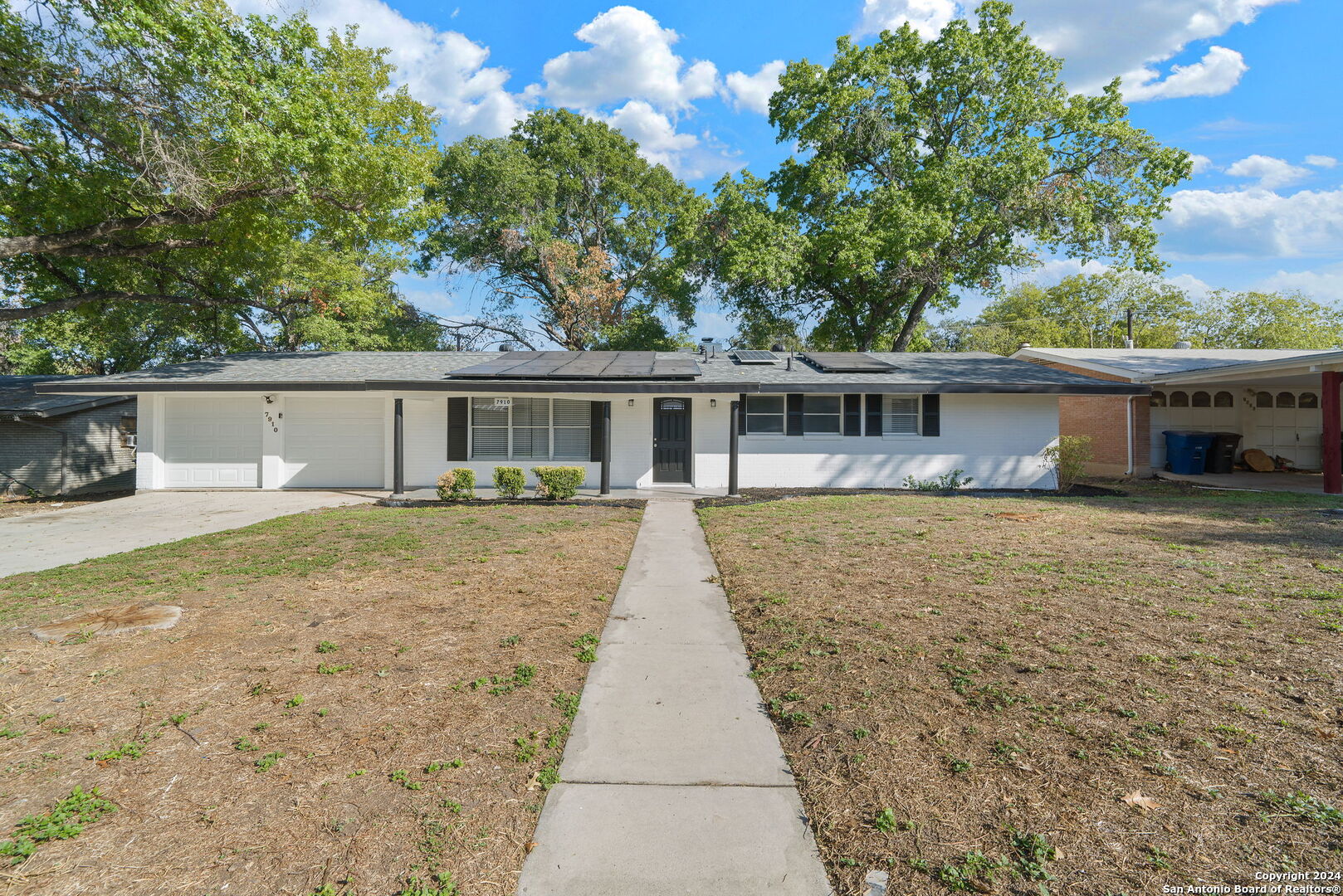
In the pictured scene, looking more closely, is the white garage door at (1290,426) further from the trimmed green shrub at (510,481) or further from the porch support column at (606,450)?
the trimmed green shrub at (510,481)

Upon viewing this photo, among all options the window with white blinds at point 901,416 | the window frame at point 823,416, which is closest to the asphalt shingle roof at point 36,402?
the window frame at point 823,416

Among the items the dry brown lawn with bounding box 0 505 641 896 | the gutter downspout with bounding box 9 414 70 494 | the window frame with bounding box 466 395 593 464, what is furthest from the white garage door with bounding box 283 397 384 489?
the dry brown lawn with bounding box 0 505 641 896

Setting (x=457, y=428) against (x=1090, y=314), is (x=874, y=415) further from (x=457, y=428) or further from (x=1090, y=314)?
(x=1090, y=314)

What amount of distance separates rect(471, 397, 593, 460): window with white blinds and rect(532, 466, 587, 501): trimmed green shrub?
1.72 metres

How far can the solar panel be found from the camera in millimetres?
15828

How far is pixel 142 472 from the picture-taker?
13688mm

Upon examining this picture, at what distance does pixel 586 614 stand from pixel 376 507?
300 inches

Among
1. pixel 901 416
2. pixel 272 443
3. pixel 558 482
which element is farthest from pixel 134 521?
pixel 901 416

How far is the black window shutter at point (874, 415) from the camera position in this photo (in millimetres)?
13781

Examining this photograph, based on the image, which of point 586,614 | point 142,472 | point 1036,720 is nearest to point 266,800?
point 586,614

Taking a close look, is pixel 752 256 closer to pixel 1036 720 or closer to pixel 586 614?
pixel 586 614

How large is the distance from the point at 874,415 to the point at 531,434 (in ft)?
26.0

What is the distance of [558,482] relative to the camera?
11898mm

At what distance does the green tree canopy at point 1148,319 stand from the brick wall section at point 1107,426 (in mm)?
19150
